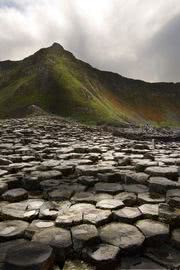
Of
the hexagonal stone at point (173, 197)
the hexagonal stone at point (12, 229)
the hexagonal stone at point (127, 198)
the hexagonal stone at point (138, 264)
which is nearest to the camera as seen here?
the hexagonal stone at point (138, 264)

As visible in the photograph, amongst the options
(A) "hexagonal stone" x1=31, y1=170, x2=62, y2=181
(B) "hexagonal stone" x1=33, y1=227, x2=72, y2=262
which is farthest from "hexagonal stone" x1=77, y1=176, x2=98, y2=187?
(B) "hexagonal stone" x1=33, y1=227, x2=72, y2=262

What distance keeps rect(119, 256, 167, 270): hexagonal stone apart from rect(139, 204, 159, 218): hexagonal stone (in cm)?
90

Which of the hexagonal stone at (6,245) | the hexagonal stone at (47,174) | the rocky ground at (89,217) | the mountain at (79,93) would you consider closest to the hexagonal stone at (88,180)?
the rocky ground at (89,217)

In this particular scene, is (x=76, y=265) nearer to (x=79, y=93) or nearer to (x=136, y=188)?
(x=136, y=188)

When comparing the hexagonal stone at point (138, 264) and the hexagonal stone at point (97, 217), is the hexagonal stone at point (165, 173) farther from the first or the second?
the hexagonal stone at point (138, 264)

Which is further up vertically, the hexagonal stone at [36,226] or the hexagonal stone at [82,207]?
the hexagonal stone at [82,207]

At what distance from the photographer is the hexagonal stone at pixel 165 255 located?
3067mm

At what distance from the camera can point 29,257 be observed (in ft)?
9.64

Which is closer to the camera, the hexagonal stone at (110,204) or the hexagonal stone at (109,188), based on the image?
the hexagonal stone at (110,204)

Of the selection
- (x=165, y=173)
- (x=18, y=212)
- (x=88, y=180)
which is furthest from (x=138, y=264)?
(x=165, y=173)

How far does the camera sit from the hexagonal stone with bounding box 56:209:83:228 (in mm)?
3742

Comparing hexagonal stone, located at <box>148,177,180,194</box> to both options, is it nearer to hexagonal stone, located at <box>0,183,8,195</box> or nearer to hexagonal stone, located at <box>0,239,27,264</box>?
hexagonal stone, located at <box>0,183,8,195</box>

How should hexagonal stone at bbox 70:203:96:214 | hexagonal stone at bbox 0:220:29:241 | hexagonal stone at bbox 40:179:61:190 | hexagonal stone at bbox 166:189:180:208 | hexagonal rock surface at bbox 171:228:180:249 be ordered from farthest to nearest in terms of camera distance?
hexagonal stone at bbox 40:179:61:190
hexagonal stone at bbox 166:189:180:208
hexagonal stone at bbox 70:203:96:214
hexagonal stone at bbox 0:220:29:241
hexagonal rock surface at bbox 171:228:180:249

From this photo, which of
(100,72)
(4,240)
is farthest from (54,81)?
(4,240)
